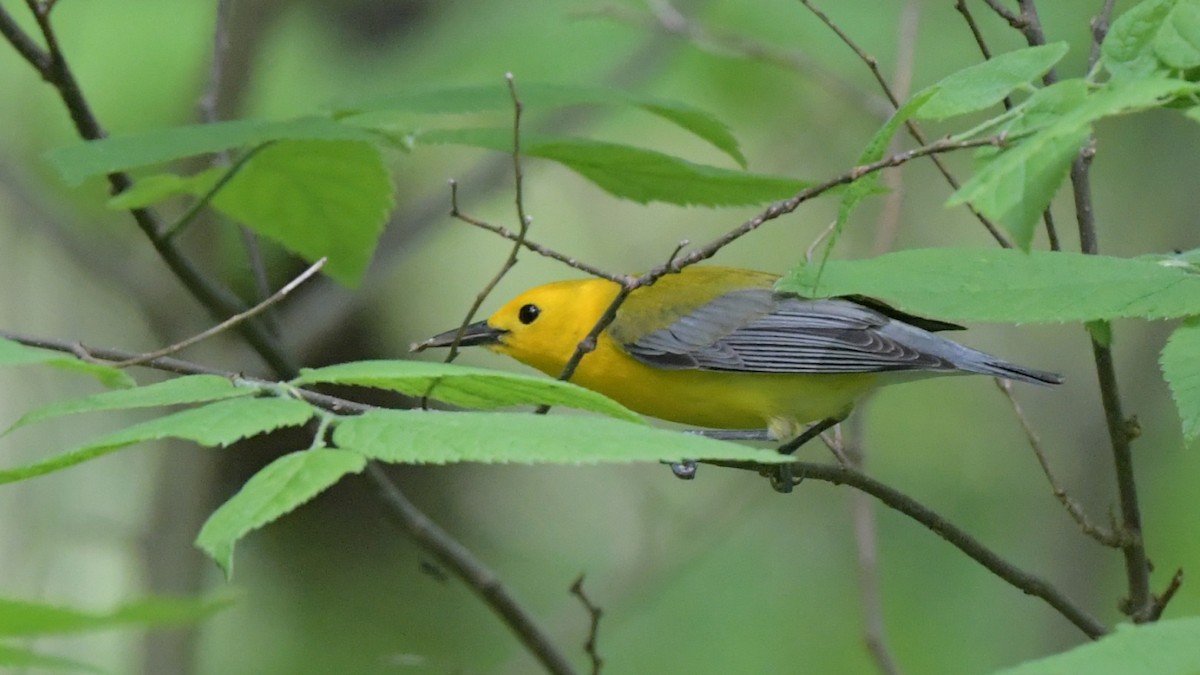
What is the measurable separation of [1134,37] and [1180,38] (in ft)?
0.24

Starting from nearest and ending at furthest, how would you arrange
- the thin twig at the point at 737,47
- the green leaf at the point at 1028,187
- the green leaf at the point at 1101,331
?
the green leaf at the point at 1028,187 → the green leaf at the point at 1101,331 → the thin twig at the point at 737,47

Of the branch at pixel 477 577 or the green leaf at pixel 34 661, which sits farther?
the branch at pixel 477 577

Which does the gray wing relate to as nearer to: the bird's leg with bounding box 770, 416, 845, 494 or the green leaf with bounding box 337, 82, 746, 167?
the bird's leg with bounding box 770, 416, 845, 494

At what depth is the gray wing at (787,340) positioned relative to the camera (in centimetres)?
367

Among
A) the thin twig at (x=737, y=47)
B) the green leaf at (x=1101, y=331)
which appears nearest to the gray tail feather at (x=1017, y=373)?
the green leaf at (x=1101, y=331)

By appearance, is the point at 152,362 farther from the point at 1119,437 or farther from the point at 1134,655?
the point at 1119,437

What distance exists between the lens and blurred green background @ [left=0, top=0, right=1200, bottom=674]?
4695 millimetres

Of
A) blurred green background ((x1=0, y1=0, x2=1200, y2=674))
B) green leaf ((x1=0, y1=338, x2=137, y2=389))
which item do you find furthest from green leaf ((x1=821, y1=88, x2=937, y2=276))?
blurred green background ((x1=0, y1=0, x2=1200, y2=674))

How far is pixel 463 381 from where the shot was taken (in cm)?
164

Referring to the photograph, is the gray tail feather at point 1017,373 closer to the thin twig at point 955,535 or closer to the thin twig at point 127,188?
the thin twig at point 955,535

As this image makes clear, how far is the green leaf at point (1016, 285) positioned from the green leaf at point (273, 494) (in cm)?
92

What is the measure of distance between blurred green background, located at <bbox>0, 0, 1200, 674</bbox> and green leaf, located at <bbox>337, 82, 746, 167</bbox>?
1.33 m

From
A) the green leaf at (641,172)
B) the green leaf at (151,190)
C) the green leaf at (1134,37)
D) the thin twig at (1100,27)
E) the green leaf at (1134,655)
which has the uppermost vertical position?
the green leaf at (1134,37)

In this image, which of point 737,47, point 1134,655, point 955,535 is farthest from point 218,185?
point 737,47
